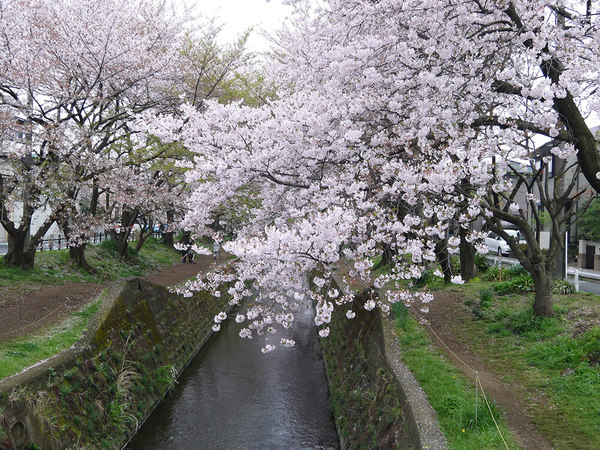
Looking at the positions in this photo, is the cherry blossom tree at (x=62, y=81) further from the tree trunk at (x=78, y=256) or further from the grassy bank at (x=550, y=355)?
the grassy bank at (x=550, y=355)

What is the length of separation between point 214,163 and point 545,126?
18.0 feet

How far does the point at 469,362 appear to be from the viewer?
27.7 feet

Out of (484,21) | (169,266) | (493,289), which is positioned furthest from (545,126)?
(169,266)

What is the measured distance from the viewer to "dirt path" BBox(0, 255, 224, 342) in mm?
10164

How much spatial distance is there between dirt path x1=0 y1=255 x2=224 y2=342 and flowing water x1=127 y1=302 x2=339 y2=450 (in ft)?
11.1

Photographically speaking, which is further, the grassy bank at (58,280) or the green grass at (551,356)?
the grassy bank at (58,280)

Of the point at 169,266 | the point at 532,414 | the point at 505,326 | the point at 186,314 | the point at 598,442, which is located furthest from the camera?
the point at 169,266

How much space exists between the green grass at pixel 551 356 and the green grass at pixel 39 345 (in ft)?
26.7

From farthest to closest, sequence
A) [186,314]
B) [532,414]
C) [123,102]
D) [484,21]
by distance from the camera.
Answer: [123,102] < [186,314] < [484,21] < [532,414]

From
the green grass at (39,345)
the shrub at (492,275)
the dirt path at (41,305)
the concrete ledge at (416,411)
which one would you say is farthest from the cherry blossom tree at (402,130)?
the shrub at (492,275)

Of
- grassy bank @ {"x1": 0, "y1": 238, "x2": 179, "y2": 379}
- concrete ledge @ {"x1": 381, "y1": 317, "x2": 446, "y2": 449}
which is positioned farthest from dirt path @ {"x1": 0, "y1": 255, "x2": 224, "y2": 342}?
concrete ledge @ {"x1": 381, "y1": 317, "x2": 446, "y2": 449}

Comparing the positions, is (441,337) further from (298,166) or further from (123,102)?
(123,102)

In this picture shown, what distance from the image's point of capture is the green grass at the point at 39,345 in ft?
25.5

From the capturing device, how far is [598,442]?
5.49 metres
